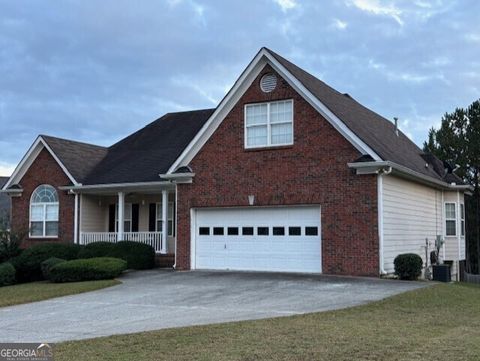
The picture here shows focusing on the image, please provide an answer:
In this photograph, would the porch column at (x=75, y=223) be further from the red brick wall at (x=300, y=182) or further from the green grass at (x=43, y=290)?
the red brick wall at (x=300, y=182)

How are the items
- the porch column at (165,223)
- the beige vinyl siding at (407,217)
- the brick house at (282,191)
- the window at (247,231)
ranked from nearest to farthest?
the brick house at (282,191) < the beige vinyl siding at (407,217) < the window at (247,231) < the porch column at (165,223)

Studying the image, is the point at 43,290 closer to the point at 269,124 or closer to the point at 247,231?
the point at 247,231

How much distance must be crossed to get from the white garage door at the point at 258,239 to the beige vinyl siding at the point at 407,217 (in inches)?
91.7

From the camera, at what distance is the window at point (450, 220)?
27.7 meters

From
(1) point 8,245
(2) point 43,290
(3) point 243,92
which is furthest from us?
(1) point 8,245

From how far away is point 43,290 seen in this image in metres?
19.0

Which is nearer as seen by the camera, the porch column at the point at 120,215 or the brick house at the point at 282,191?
the brick house at the point at 282,191

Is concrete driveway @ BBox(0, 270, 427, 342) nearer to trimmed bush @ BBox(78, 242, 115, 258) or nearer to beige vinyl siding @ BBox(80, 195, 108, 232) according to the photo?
trimmed bush @ BBox(78, 242, 115, 258)

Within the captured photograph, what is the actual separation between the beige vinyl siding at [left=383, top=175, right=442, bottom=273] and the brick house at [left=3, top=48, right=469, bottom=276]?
4 cm

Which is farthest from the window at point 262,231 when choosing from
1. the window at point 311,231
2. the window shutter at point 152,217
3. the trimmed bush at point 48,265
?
the window shutter at point 152,217

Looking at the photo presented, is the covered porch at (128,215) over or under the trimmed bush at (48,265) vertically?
over

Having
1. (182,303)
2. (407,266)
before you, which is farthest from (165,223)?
(182,303)

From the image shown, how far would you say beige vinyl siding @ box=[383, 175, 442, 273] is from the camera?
19.8 metres

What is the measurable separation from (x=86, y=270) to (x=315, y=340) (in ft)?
43.5
